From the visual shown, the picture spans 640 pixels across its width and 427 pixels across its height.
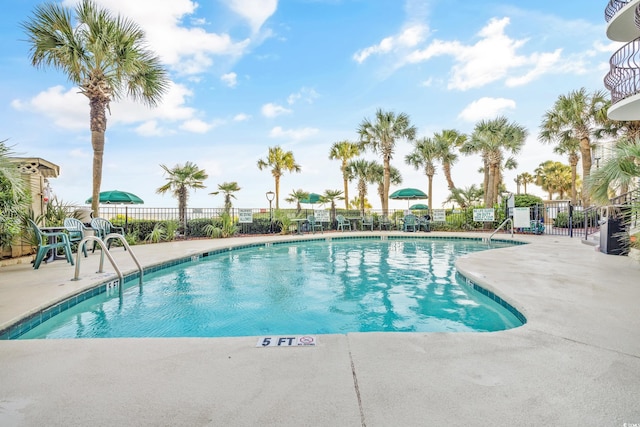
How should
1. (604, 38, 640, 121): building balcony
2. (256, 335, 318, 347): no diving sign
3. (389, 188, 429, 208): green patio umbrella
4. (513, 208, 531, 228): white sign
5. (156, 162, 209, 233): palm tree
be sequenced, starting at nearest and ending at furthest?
(256, 335, 318, 347): no diving sign
(604, 38, 640, 121): building balcony
(513, 208, 531, 228): white sign
(156, 162, 209, 233): palm tree
(389, 188, 429, 208): green patio umbrella

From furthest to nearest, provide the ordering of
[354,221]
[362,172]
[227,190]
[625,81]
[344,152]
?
[344,152] → [362,172] → [354,221] → [227,190] → [625,81]

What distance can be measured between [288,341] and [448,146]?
20.4 m

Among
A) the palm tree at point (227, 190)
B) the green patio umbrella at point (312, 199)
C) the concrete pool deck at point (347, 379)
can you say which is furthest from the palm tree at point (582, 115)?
the concrete pool deck at point (347, 379)

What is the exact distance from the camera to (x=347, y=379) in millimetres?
1579

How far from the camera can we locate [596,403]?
1.36 m

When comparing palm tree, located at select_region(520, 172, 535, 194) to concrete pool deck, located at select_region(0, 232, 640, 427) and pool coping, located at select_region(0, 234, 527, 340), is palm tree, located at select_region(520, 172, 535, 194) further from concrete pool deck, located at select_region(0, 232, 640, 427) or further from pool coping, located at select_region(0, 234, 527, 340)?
concrete pool deck, located at select_region(0, 232, 640, 427)

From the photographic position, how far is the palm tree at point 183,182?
1135 centimetres

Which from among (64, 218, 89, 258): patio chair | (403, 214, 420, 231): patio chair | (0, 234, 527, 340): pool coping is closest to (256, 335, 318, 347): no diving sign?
(0, 234, 527, 340): pool coping

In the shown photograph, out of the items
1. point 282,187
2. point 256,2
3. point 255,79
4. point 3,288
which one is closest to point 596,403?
point 3,288

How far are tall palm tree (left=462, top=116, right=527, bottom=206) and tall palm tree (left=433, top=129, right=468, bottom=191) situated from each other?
3884 mm

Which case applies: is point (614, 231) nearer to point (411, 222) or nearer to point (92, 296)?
point (411, 222)

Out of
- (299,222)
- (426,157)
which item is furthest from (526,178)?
(299,222)

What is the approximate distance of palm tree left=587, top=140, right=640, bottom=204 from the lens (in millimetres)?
3973

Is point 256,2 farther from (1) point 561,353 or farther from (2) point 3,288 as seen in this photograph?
(1) point 561,353
